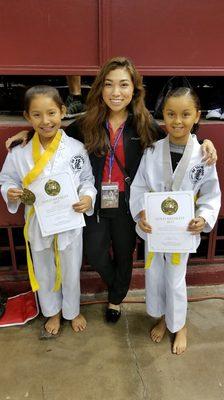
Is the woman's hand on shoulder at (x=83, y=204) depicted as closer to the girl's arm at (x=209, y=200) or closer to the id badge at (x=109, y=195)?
the id badge at (x=109, y=195)

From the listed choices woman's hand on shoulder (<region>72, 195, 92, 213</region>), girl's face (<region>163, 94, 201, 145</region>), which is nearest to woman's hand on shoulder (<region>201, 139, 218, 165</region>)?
girl's face (<region>163, 94, 201, 145</region>)

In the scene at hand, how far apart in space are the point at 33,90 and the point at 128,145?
2.05 ft

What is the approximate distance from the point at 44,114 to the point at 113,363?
1.56 m

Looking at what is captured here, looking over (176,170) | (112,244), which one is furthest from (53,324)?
(176,170)

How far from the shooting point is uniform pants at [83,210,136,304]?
2230mm

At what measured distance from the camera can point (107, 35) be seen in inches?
89.4

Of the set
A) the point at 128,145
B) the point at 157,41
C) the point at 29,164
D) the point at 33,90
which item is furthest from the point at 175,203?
the point at 157,41

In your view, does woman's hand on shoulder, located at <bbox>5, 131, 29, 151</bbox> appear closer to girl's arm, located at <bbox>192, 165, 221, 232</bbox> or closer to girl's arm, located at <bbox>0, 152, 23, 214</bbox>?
girl's arm, located at <bbox>0, 152, 23, 214</bbox>

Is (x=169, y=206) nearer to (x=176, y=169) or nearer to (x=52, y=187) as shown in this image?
(x=176, y=169)

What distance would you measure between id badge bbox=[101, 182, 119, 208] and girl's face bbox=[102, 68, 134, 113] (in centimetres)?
45

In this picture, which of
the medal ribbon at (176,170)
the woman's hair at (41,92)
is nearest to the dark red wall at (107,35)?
the woman's hair at (41,92)

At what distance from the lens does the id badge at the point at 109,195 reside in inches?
82.2

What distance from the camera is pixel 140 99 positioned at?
6.80 ft

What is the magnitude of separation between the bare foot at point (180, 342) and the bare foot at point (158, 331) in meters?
0.10
